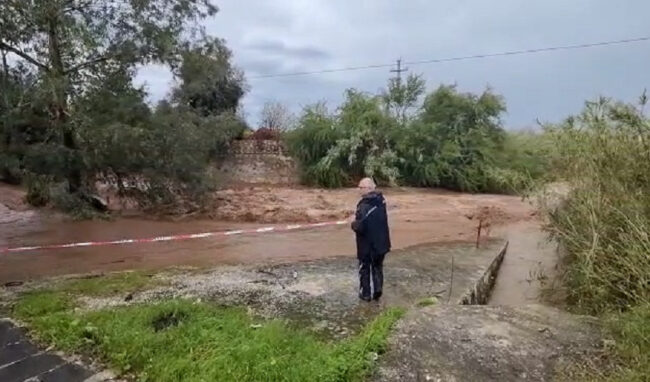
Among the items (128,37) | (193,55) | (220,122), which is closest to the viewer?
(128,37)

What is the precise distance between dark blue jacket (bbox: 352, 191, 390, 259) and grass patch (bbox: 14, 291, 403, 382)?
98 cm

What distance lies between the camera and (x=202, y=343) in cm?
482

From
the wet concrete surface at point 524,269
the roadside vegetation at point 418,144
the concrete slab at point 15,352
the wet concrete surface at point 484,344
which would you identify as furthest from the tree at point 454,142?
the concrete slab at point 15,352

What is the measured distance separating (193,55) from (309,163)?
11.2m

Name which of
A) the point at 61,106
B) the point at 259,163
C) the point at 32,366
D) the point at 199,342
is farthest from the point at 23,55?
the point at 259,163

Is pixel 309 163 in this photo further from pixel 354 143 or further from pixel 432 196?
pixel 432 196

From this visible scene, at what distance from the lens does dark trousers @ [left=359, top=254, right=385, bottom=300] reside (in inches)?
251

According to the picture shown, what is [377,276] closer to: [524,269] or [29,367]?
[29,367]

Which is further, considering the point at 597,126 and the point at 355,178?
the point at 355,178

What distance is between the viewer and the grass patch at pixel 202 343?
169 inches

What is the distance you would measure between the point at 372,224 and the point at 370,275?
0.67 m

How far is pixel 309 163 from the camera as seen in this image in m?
25.6

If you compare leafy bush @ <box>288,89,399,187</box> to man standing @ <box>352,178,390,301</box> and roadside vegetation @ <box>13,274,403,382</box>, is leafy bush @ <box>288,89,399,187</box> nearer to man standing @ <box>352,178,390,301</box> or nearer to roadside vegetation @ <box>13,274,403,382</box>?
man standing @ <box>352,178,390,301</box>

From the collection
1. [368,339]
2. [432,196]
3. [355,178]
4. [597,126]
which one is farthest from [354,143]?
[368,339]
